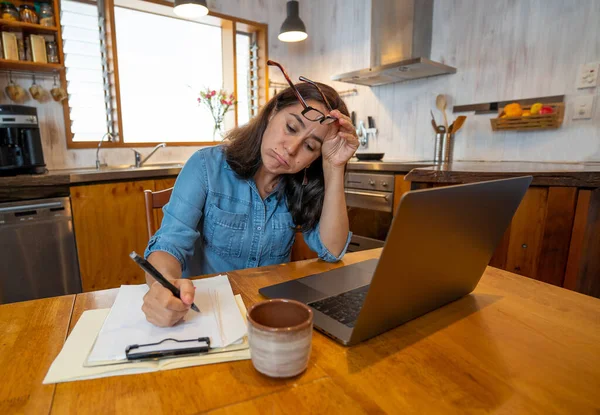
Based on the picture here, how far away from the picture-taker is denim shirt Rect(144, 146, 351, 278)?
1.00 meters

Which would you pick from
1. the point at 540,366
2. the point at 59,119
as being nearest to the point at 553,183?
the point at 540,366

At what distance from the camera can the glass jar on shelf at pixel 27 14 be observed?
2.12 m

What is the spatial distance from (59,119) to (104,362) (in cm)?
265

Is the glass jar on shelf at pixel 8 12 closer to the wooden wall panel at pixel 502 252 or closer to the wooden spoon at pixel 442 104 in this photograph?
the wooden spoon at pixel 442 104

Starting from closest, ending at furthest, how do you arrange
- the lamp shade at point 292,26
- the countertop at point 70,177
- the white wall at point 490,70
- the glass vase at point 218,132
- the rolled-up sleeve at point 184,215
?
the rolled-up sleeve at point 184,215 → the countertop at point 70,177 → the white wall at point 490,70 → the lamp shade at point 292,26 → the glass vase at point 218,132

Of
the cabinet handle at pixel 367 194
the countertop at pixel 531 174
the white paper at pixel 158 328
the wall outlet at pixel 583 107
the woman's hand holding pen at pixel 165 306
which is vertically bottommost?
the cabinet handle at pixel 367 194

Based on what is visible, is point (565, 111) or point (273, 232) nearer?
point (273, 232)

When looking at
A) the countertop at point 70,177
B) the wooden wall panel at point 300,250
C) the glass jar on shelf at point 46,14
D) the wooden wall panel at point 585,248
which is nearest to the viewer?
the wooden wall panel at point 585,248

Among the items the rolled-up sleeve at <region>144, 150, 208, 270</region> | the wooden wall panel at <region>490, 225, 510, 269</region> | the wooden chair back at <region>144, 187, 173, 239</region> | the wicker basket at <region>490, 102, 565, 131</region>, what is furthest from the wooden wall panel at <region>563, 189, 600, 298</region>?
the wooden chair back at <region>144, 187, 173, 239</region>

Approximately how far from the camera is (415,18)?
248 cm

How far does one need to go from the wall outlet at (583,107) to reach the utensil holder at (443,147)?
2.34 feet

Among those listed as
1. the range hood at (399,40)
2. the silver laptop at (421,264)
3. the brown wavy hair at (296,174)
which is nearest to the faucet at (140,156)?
the range hood at (399,40)

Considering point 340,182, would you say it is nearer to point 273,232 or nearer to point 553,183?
point 273,232

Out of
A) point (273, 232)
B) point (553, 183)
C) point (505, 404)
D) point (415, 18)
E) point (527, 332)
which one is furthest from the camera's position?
point (415, 18)
